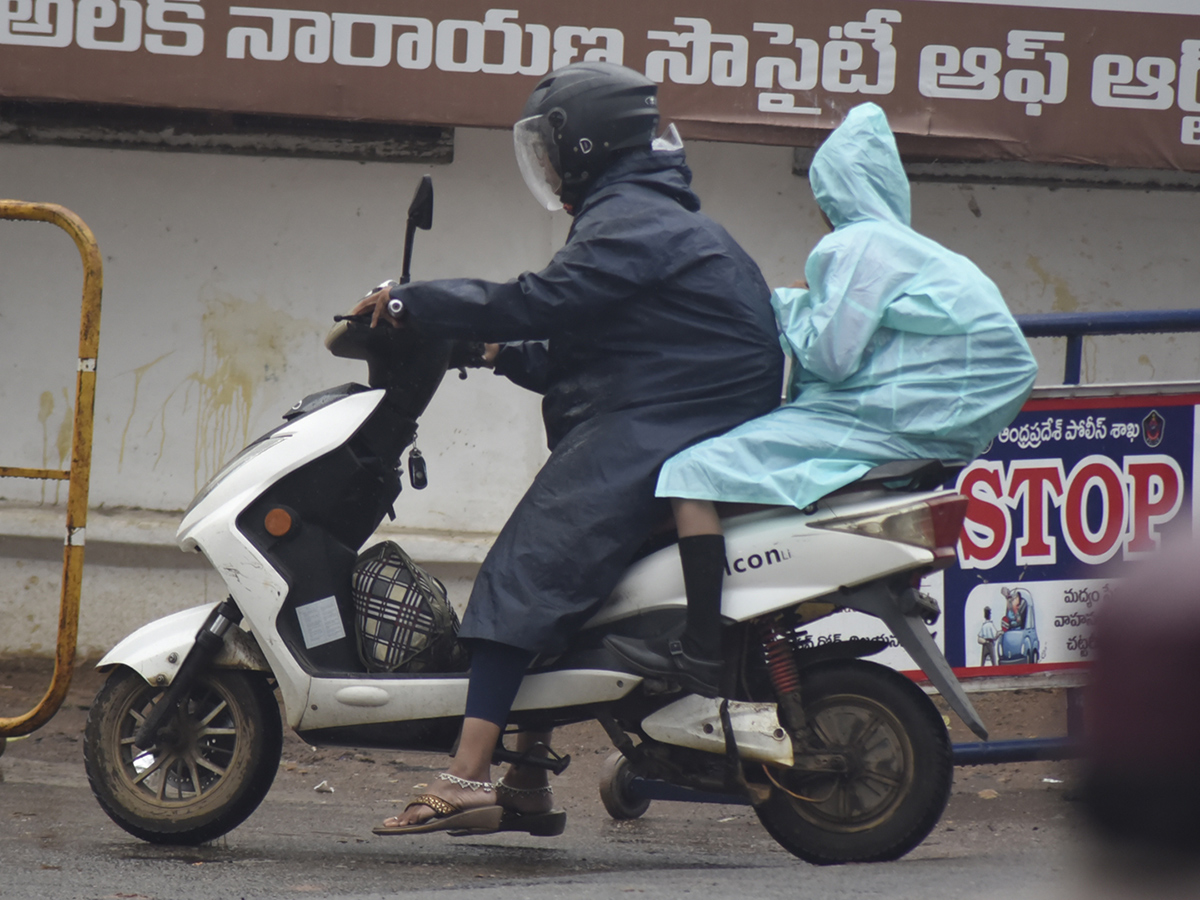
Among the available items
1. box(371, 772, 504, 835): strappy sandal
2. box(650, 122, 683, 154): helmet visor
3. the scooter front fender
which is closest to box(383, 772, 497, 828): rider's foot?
box(371, 772, 504, 835): strappy sandal

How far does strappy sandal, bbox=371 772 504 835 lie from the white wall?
308cm

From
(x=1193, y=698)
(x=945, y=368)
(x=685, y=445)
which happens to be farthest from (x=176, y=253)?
(x=1193, y=698)

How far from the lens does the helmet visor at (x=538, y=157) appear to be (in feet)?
11.6

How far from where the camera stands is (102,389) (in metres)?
6.46

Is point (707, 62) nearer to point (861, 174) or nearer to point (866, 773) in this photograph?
point (861, 174)

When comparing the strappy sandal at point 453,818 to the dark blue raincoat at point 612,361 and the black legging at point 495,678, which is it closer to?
the black legging at point 495,678

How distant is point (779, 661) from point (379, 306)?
4.06 feet

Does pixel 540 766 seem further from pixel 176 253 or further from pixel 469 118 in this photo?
pixel 176 253

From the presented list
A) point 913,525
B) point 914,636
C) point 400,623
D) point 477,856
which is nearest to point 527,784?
point 477,856

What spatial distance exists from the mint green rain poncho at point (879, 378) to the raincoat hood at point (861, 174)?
0.08 m

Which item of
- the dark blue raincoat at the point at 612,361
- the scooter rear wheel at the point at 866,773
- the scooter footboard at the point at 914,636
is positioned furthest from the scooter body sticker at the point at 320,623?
the scooter footboard at the point at 914,636

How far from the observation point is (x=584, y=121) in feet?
11.3

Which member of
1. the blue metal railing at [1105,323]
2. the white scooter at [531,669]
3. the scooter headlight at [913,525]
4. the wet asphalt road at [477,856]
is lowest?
the wet asphalt road at [477,856]

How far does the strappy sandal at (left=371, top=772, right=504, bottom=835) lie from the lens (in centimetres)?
318
